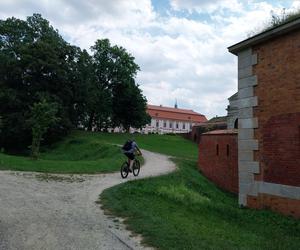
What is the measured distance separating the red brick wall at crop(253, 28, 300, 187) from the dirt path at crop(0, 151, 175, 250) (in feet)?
17.4

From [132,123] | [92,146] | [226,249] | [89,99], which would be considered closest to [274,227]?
[226,249]

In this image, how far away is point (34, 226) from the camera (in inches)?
321

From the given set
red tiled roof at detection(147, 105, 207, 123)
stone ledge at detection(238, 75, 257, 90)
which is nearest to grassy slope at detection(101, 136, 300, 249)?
stone ledge at detection(238, 75, 257, 90)

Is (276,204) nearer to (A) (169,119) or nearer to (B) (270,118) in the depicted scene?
(B) (270,118)

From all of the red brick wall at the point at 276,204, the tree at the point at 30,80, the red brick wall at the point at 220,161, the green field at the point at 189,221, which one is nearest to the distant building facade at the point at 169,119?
the tree at the point at 30,80

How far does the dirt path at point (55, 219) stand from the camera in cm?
714

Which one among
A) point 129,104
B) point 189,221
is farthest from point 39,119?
point 129,104

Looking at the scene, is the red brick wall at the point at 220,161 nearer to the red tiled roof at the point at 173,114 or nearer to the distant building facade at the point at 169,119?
the distant building facade at the point at 169,119

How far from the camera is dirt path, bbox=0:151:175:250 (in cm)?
714

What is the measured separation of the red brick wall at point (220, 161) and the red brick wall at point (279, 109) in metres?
7.29

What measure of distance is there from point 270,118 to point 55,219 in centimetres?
688

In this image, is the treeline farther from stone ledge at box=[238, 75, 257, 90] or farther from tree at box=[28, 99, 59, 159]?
stone ledge at box=[238, 75, 257, 90]

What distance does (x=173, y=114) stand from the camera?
384ft

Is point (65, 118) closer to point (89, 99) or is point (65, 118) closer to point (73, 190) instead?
point (89, 99)
